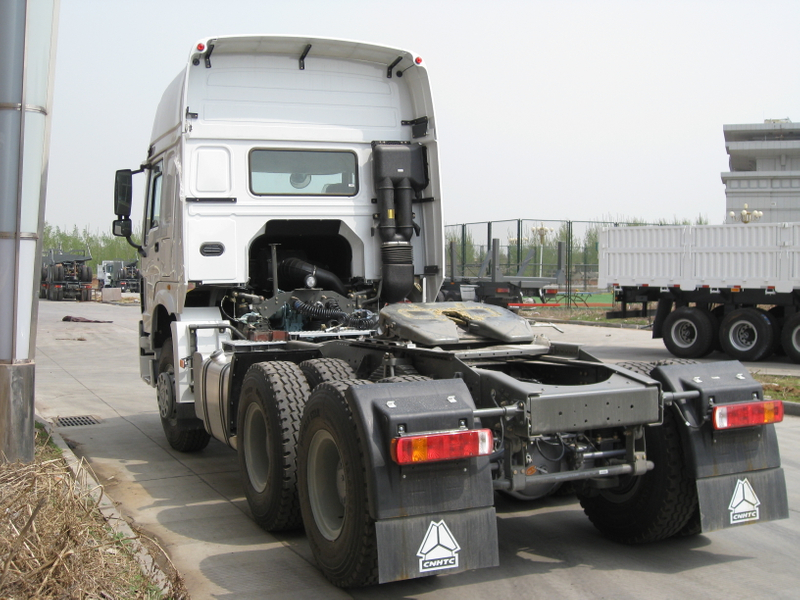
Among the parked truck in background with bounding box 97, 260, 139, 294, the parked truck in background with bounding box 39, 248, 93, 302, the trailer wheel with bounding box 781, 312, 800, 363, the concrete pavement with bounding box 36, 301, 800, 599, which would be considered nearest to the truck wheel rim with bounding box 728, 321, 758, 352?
the trailer wheel with bounding box 781, 312, 800, 363

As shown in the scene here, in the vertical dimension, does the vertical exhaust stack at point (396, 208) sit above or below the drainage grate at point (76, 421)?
above

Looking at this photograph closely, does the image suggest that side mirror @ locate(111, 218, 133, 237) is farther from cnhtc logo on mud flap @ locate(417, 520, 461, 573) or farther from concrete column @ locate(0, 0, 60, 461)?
cnhtc logo on mud flap @ locate(417, 520, 461, 573)

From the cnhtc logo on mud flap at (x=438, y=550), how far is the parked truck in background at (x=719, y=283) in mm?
12630

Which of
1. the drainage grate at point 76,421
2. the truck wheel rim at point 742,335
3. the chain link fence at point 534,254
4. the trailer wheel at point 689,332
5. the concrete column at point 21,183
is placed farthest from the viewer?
the chain link fence at point 534,254

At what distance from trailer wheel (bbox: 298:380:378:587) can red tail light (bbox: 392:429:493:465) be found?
9.5 inches

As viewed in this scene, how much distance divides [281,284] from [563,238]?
2333 centimetres

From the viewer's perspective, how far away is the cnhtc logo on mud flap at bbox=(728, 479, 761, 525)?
4.72 meters

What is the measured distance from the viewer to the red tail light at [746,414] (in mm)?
4656

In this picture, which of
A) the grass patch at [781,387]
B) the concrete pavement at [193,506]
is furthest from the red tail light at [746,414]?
the grass patch at [781,387]

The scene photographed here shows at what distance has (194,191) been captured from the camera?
24.5ft

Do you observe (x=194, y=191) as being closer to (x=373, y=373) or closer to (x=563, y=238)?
(x=373, y=373)

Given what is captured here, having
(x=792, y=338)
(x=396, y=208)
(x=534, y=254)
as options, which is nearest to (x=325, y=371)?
(x=396, y=208)

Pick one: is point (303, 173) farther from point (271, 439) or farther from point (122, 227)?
point (271, 439)

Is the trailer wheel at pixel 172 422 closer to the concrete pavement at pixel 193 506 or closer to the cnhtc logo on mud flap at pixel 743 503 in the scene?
the concrete pavement at pixel 193 506
